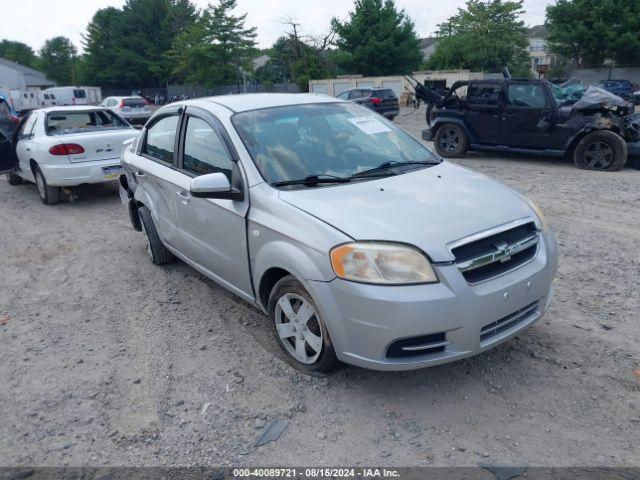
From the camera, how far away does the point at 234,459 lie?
2680 mm

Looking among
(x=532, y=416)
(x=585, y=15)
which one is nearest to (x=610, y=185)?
(x=532, y=416)

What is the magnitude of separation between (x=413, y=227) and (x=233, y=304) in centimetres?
216

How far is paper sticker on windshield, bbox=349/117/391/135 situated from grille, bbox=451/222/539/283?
4.95 feet

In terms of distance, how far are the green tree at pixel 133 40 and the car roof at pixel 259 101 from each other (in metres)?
63.5

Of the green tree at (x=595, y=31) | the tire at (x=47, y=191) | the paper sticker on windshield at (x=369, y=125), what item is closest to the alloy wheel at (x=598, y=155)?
the paper sticker on windshield at (x=369, y=125)

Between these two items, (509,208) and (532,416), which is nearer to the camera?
(532,416)

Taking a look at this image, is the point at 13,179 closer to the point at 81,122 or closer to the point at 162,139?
the point at 81,122

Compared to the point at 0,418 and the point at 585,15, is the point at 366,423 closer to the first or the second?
the point at 0,418

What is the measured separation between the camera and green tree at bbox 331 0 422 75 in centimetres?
4478

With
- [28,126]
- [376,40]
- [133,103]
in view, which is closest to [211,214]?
[28,126]

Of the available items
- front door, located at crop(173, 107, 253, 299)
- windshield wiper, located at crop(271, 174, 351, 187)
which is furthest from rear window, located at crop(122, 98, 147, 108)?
windshield wiper, located at crop(271, 174, 351, 187)

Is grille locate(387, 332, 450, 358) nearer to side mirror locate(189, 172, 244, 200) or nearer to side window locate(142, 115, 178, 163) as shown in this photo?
side mirror locate(189, 172, 244, 200)

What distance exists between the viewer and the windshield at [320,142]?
3584mm

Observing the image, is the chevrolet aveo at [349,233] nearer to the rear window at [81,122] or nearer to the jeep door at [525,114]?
the rear window at [81,122]
